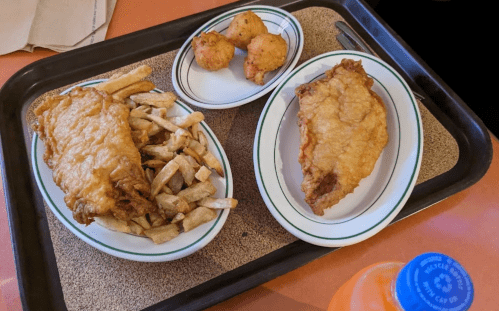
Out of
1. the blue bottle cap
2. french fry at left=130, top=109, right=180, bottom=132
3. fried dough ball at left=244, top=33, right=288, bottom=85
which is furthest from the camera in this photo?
fried dough ball at left=244, top=33, right=288, bottom=85

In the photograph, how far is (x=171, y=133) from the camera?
138 centimetres

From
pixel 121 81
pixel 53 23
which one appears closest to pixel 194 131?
pixel 121 81

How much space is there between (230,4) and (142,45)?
533 mm

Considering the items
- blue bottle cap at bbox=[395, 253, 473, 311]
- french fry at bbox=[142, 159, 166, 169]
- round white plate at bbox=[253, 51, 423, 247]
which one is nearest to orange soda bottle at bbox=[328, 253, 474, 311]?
blue bottle cap at bbox=[395, 253, 473, 311]

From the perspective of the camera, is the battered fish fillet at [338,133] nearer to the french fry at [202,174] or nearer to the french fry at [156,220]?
the french fry at [202,174]

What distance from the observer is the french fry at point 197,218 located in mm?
1233

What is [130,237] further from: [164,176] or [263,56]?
[263,56]

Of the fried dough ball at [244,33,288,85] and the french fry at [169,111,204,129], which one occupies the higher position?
the fried dough ball at [244,33,288,85]

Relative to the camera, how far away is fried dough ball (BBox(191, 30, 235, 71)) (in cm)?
167

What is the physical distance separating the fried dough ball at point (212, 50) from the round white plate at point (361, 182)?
0.32m

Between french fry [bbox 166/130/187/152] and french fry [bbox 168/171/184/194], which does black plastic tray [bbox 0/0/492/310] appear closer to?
french fry [bbox 168/171/184/194]

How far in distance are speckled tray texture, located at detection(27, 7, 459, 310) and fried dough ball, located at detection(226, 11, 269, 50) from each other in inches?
16.7

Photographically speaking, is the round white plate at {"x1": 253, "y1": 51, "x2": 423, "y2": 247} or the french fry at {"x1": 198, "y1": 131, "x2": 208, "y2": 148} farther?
the french fry at {"x1": 198, "y1": 131, "x2": 208, "y2": 148}

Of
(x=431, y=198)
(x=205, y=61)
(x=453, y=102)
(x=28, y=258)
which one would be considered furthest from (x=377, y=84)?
(x=28, y=258)
